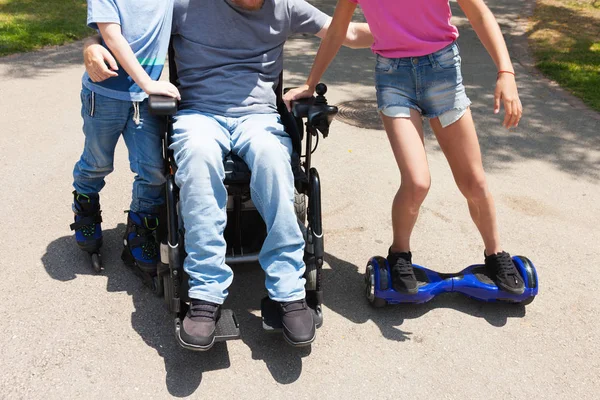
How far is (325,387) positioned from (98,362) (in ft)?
3.27

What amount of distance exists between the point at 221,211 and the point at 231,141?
43 centimetres

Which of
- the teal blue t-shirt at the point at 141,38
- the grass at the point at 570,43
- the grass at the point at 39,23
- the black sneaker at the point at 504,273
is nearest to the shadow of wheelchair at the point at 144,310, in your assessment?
the teal blue t-shirt at the point at 141,38

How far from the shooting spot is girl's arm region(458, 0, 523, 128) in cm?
Answer: 306

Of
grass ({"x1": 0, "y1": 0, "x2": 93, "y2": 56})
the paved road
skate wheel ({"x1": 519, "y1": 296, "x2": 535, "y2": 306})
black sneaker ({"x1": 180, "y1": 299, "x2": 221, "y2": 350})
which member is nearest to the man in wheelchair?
black sneaker ({"x1": 180, "y1": 299, "x2": 221, "y2": 350})

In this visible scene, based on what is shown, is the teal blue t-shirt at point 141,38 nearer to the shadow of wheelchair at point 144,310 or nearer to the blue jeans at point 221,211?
the blue jeans at point 221,211

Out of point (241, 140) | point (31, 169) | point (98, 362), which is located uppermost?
point (241, 140)

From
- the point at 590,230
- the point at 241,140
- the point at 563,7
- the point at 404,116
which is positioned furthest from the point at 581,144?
the point at 563,7

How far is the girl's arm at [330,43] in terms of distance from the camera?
3.40 metres

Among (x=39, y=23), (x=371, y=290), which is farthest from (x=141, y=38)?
(x=39, y=23)

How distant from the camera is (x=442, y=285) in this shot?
345cm

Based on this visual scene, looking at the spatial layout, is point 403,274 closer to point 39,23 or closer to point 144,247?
point 144,247

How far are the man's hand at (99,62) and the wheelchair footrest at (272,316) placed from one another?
129cm

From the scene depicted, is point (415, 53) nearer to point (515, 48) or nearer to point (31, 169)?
point (31, 169)

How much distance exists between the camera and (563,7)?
35.5ft
